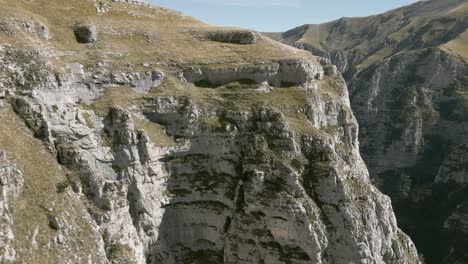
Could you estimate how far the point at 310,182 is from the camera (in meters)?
51.9

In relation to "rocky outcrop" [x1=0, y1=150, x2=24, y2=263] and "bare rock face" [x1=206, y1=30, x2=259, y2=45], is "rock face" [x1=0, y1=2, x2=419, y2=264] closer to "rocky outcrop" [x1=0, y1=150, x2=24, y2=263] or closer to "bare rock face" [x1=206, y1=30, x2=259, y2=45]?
"rocky outcrop" [x1=0, y1=150, x2=24, y2=263]

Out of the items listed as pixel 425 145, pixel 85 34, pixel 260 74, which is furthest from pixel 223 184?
pixel 425 145

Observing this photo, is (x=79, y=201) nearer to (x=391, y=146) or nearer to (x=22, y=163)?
(x=22, y=163)

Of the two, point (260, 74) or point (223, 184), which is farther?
point (260, 74)

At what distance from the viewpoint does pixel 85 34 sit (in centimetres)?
5778

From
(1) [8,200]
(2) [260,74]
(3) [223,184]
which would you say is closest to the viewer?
(1) [8,200]

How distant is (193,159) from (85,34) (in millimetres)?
23396

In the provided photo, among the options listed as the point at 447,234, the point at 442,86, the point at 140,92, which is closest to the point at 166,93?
the point at 140,92

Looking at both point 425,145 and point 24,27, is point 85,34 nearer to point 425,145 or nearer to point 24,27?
point 24,27

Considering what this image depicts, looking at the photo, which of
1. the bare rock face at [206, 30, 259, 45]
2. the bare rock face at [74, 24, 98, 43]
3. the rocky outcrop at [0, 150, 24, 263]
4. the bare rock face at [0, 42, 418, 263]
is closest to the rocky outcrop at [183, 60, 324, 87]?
the bare rock face at [0, 42, 418, 263]

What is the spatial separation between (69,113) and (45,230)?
13.9 meters

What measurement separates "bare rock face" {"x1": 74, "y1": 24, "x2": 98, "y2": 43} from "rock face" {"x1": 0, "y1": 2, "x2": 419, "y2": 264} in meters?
1.79

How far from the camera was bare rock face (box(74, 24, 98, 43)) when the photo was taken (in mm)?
57719

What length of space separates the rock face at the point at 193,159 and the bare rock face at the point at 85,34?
1.79 meters
